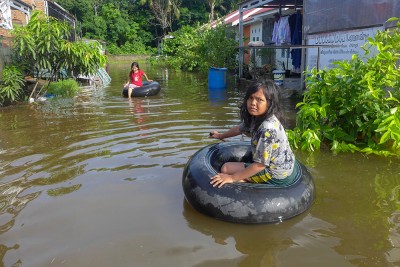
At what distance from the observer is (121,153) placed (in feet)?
19.1

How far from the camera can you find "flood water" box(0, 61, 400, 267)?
10.1 feet

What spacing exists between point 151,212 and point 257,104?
5.10ft

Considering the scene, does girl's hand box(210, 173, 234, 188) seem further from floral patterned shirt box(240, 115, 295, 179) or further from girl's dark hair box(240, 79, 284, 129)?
girl's dark hair box(240, 79, 284, 129)

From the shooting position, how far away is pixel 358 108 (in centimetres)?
561

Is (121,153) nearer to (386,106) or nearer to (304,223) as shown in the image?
(304,223)

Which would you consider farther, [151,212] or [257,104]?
[151,212]

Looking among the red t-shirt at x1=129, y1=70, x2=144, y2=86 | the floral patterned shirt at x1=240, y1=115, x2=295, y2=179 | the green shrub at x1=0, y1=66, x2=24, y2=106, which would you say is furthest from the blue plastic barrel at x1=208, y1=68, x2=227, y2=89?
the floral patterned shirt at x1=240, y1=115, x2=295, y2=179

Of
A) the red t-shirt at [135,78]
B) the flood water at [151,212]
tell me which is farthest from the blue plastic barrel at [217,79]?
the flood water at [151,212]

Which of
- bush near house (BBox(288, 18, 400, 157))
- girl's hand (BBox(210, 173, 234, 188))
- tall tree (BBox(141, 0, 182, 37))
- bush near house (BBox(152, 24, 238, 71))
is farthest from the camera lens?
tall tree (BBox(141, 0, 182, 37))

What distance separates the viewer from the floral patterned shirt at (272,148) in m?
3.53

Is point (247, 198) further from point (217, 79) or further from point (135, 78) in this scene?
point (217, 79)

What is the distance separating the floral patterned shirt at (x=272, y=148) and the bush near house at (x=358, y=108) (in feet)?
7.04

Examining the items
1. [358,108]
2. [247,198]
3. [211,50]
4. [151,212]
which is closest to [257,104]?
[247,198]

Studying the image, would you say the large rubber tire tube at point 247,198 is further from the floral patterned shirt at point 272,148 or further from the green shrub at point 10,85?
the green shrub at point 10,85
